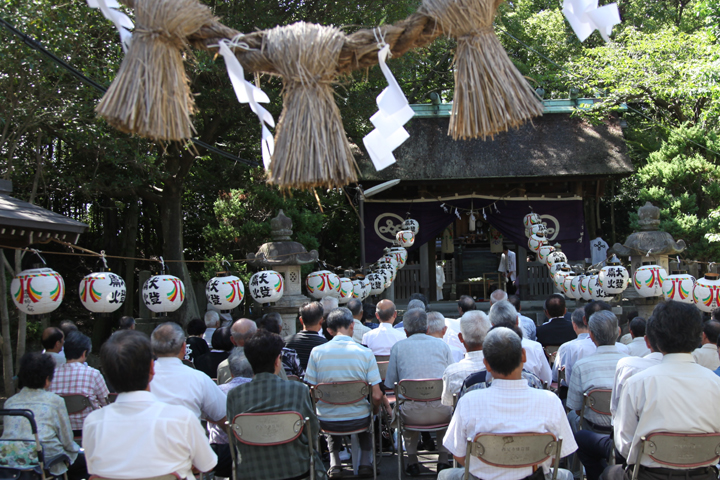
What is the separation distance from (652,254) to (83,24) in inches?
331

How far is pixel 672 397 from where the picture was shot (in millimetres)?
2836

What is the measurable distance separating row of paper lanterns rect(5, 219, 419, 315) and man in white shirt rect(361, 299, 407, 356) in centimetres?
Result: 208

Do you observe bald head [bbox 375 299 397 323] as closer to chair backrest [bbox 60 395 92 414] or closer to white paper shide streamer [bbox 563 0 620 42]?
chair backrest [bbox 60 395 92 414]

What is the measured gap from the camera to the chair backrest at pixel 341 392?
4273mm

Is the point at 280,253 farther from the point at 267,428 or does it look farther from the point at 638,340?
the point at 267,428

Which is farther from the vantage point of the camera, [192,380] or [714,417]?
[192,380]

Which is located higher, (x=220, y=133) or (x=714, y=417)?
(x=220, y=133)

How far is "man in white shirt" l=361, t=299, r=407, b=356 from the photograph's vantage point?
18.3ft

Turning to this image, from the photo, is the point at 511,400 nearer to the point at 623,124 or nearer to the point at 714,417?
the point at 714,417

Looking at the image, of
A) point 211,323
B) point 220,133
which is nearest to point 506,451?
point 211,323

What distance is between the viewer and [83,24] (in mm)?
7250

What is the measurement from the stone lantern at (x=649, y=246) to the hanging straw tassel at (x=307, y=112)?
8108 millimetres

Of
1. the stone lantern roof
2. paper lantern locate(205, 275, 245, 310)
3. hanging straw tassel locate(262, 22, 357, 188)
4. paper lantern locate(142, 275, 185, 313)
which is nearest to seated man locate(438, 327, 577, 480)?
hanging straw tassel locate(262, 22, 357, 188)

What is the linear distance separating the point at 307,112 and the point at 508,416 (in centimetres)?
162
